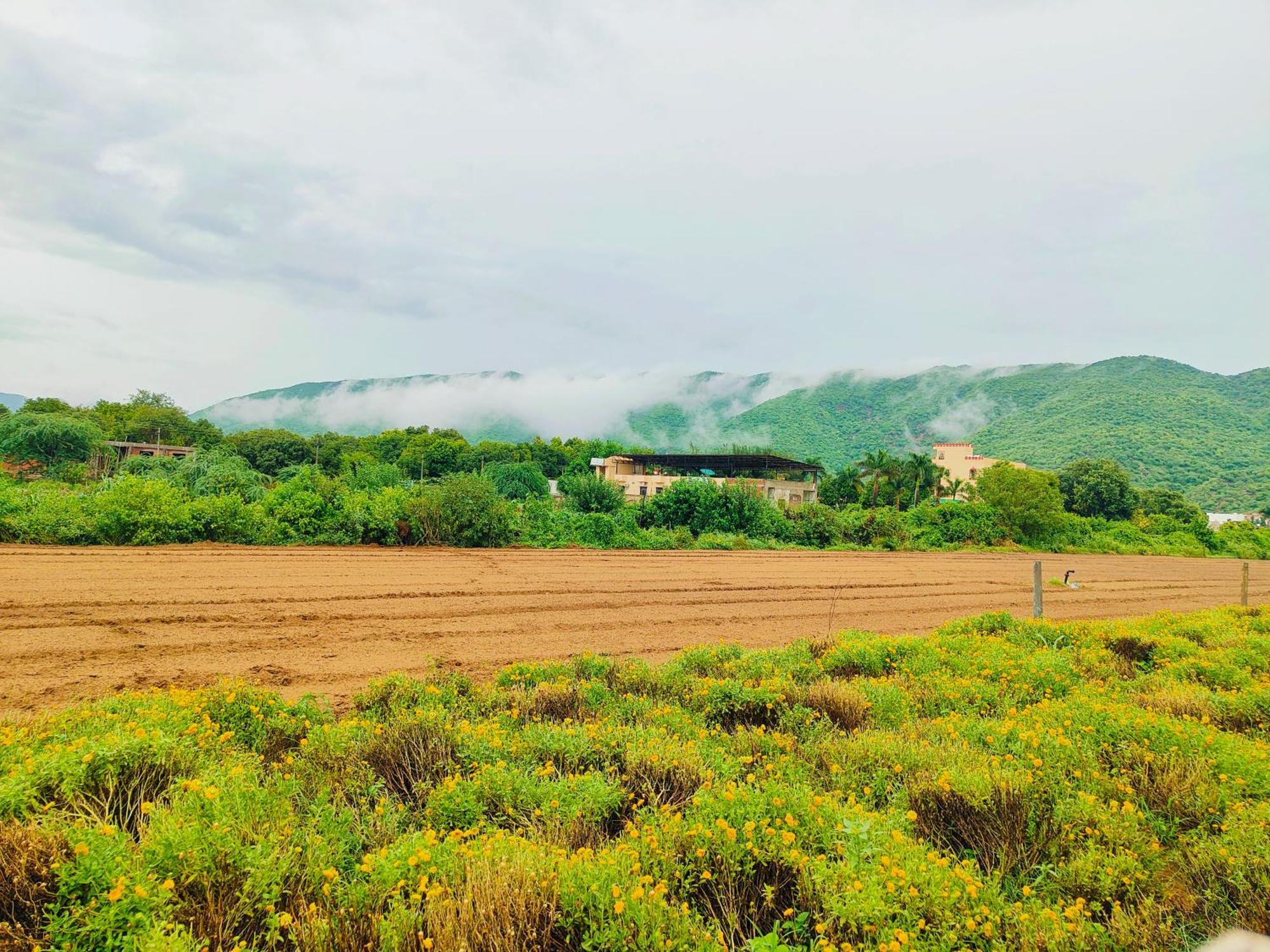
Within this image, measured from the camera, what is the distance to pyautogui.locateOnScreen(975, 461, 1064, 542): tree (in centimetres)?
4234

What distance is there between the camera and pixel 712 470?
57.1m

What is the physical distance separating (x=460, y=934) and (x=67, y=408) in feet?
303

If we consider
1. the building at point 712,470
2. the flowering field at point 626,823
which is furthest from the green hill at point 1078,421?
the flowering field at point 626,823

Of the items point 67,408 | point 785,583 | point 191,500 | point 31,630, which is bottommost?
point 785,583

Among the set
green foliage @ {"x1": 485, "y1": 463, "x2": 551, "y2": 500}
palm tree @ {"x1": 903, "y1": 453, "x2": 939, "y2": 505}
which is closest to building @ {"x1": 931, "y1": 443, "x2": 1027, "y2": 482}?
palm tree @ {"x1": 903, "y1": 453, "x2": 939, "y2": 505}

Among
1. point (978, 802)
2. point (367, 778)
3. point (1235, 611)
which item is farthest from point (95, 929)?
point (1235, 611)

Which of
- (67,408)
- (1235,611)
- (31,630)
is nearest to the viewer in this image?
(31,630)

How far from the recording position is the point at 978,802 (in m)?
4.19

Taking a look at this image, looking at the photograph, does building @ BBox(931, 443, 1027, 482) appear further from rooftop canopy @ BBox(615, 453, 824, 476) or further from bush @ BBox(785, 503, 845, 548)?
bush @ BBox(785, 503, 845, 548)

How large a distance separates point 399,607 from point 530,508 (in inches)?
571

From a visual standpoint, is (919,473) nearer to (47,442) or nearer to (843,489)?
(843,489)

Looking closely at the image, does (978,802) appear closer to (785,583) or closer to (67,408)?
(785,583)

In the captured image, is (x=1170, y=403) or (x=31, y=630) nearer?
(x=31, y=630)

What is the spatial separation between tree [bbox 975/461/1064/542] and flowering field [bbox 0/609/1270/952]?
4027 cm
